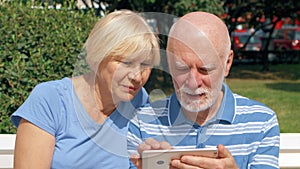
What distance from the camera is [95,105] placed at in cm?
276

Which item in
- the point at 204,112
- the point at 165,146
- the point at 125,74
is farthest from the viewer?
the point at 204,112

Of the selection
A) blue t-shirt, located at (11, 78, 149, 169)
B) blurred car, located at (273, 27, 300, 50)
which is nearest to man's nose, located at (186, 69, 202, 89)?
blue t-shirt, located at (11, 78, 149, 169)

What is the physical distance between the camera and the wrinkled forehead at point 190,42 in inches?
90.0

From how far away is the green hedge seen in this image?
455 centimetres

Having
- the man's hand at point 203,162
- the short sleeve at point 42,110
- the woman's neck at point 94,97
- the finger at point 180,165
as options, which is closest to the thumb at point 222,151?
the man's hand at point 203,162

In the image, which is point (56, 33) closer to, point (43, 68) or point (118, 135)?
point (43, 68)

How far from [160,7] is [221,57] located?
10.0 m

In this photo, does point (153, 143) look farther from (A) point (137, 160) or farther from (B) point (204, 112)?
(B) point (204, 112)

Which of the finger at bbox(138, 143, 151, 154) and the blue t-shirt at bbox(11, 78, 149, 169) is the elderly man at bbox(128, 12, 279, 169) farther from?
the blue t-shirt at bbox(11, 78, 149, 169)

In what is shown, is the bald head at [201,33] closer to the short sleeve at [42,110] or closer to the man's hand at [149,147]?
the man's hand at [149,147]

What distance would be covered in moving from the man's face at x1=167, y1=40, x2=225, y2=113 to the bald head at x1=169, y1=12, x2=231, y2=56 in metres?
0.02

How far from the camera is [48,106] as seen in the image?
2678 mm

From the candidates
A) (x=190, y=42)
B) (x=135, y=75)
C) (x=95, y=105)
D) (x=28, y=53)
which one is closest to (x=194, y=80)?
(x=190, y=42)

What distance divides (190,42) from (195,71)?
115mm
